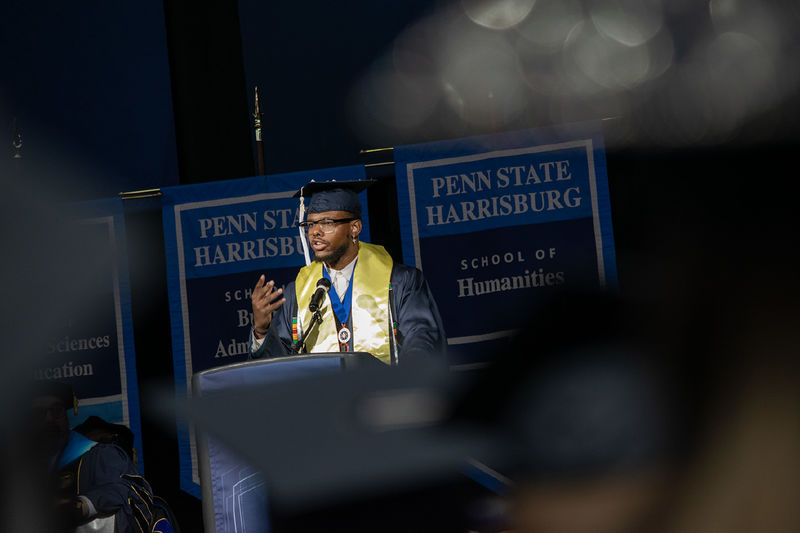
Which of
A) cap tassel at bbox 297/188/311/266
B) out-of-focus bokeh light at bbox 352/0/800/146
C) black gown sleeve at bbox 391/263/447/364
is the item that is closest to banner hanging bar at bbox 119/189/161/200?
cap tassel at bbox 297/188/311/266

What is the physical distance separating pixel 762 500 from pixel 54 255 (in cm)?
396

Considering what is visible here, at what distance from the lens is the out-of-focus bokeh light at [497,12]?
490 centimetres

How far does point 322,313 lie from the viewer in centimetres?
340

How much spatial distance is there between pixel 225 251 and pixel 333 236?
733mm

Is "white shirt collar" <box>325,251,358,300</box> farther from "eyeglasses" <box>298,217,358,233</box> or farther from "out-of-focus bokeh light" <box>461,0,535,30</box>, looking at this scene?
"out-of-focus bokeh light" <box>461,0,535,30</box>

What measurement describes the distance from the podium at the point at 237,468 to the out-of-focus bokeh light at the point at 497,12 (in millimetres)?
3748

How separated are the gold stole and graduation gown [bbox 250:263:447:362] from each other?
0.03 meters

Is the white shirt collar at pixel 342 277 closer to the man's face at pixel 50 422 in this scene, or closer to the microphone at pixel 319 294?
the microphone at pixel 319 294

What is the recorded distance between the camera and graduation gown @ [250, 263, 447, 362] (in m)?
3.24

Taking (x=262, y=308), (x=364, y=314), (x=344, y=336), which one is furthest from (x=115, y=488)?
(x=364, y=314)

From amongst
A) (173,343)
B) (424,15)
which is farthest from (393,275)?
(424,15)

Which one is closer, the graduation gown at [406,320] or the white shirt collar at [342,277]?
the graduation gown at [406,320]

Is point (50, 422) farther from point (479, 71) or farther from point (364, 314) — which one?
point (479, 71)

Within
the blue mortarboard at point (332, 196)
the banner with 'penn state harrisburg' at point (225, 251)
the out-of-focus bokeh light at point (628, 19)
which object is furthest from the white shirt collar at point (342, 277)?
the out-of-focus bokeh light at point (628, 19)
